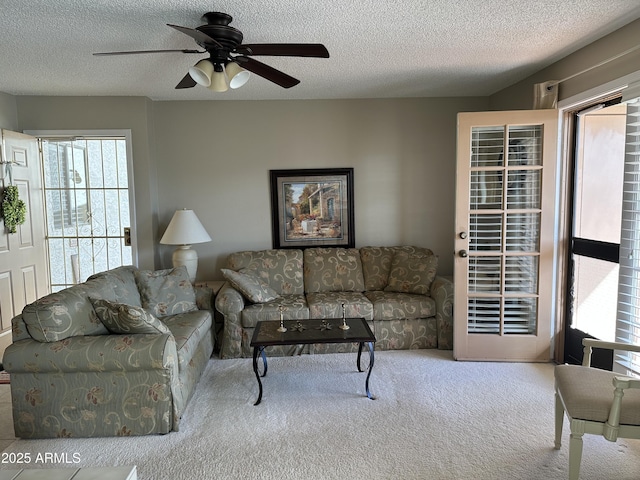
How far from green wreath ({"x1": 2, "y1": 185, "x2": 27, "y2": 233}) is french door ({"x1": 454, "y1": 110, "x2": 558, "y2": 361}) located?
412cm

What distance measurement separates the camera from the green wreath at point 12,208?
3904 millimetres

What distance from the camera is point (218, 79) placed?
2.49 m

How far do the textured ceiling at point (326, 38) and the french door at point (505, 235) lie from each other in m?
0.61

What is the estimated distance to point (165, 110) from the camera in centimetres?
457

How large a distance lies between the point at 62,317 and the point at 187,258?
1751 millimetres

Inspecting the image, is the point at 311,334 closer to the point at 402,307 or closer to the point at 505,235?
the point at 402,307

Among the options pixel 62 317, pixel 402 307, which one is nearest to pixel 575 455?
pixel 402 307

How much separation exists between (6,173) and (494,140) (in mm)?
4496

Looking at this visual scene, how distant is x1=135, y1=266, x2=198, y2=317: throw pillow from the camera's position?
347 cm

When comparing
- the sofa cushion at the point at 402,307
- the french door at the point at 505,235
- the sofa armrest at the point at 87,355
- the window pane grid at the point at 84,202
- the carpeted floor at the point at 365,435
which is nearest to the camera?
the carpeted floor at the point at 365,435

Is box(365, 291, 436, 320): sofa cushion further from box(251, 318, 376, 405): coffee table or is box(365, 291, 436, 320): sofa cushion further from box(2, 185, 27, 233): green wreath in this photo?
box(2, 185, 27, 233): green wreath

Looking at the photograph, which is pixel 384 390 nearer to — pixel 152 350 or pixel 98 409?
pixel 152 350

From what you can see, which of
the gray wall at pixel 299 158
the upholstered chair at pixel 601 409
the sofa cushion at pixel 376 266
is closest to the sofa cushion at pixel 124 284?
the gray wall at pixel 299 158

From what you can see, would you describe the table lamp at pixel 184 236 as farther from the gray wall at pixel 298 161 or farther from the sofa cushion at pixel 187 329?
the sofa cushion at pixel 187 329
